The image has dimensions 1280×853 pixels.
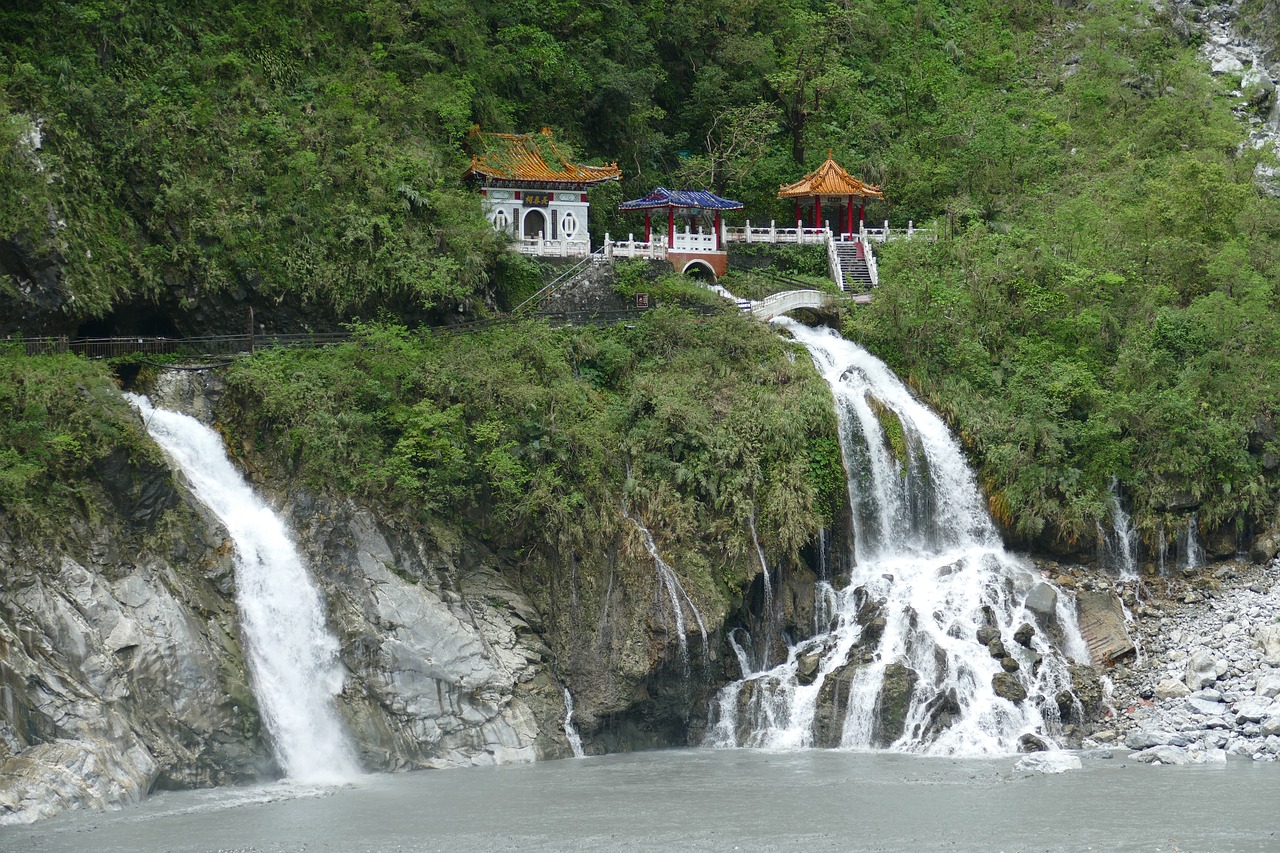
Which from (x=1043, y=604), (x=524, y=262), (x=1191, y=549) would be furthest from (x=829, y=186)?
(x=1043, y=604)

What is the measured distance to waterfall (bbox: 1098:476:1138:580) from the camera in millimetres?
39125

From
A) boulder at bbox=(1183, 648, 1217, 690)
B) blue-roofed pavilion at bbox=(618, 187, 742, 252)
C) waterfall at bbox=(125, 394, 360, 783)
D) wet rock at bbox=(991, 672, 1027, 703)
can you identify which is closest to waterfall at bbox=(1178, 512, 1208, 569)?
boulder at bbox=(1183, 648, 1217, 690)

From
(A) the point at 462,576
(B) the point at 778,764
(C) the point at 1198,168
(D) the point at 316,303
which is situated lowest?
(B) the point at 778,764

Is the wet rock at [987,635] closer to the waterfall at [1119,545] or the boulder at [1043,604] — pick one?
the boulder at [1043,604]

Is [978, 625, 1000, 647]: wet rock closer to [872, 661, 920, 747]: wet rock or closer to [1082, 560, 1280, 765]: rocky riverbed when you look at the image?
[872, 661, 920, 747]: wet rock

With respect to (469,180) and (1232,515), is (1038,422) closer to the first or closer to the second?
(1232,515)

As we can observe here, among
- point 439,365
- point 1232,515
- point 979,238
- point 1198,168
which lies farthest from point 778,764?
point 1198,168

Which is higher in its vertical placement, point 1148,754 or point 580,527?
point 580,527

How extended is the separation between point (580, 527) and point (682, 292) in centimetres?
1075

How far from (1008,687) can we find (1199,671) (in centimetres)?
459

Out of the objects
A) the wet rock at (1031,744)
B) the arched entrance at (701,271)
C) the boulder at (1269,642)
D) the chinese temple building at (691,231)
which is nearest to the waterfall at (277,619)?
the wet rock at (1031,744)

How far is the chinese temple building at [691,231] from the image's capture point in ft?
152

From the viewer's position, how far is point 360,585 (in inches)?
1273

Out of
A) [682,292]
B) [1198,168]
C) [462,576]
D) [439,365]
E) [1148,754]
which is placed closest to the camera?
[1148,754]
